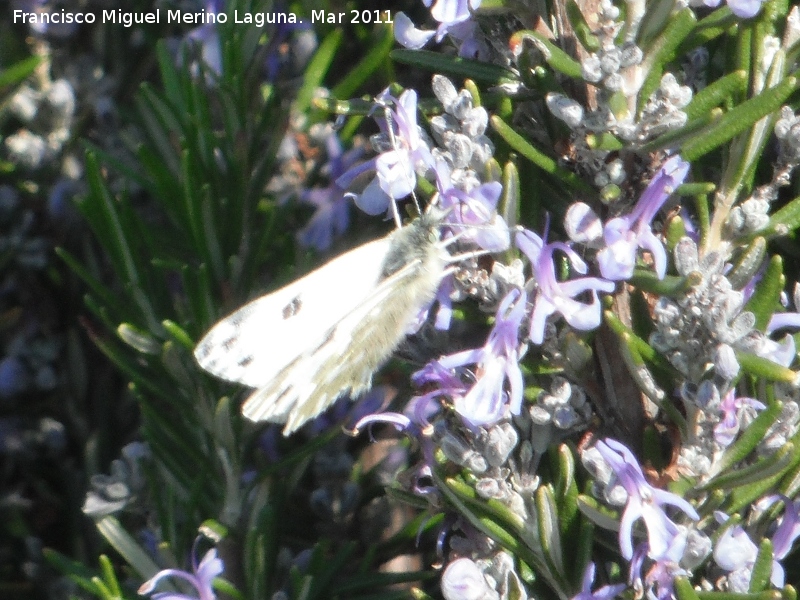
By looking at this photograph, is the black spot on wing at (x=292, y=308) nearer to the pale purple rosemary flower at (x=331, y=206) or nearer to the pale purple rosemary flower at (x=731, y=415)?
the pale purple rosemary flower at (x=331, y=206)

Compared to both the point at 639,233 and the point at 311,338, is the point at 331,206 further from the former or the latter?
the point at 639,233

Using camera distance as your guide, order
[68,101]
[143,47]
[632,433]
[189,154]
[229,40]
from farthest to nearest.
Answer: [143,47], [68,101], [229,40], [189,154], [632,433]

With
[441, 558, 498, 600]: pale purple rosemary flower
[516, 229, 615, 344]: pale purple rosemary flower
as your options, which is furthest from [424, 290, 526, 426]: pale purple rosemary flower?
[441, 558, 498, 600]: pale purple rosemary flower

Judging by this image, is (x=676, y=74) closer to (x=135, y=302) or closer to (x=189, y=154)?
(x=189, y=154)

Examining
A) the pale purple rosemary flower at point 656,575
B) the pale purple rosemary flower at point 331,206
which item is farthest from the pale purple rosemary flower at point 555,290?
the pale purple rosemary flower at point 331,206

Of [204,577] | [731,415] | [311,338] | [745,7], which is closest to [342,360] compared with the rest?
Answer: [311,338]

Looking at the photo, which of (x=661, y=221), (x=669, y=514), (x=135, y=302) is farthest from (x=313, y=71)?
(x=669, y=514)
